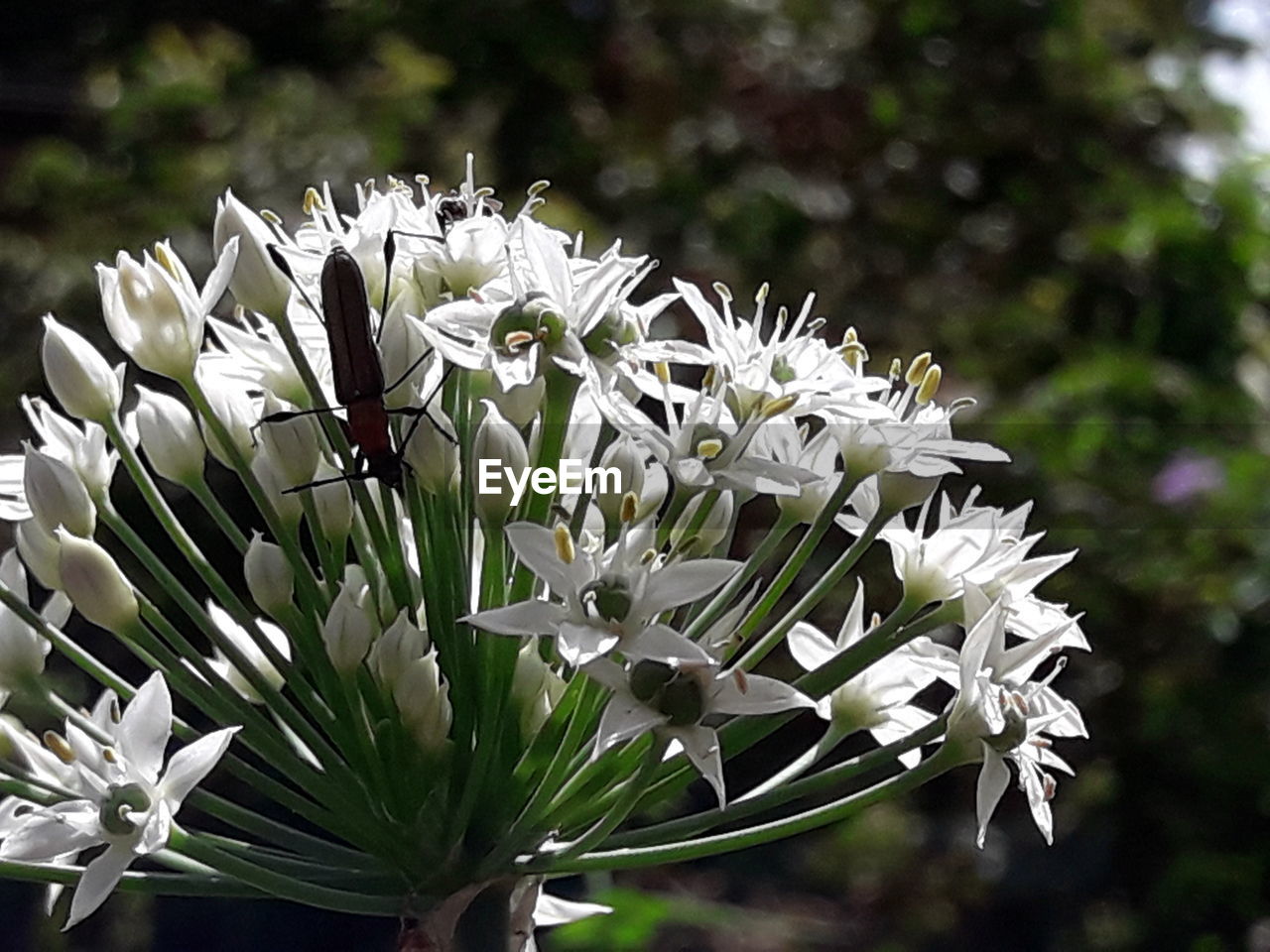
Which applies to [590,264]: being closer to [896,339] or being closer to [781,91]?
[896,339]

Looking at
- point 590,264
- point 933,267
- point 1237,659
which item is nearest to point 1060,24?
point 933,267

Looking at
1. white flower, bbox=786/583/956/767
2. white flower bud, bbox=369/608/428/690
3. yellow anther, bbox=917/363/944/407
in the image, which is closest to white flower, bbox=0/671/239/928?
white flower bud, bbox=369/608/428/690

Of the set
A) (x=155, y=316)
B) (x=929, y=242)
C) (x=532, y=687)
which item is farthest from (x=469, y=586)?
(x=929, y=242)

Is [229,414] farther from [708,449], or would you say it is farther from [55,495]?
[708,449]

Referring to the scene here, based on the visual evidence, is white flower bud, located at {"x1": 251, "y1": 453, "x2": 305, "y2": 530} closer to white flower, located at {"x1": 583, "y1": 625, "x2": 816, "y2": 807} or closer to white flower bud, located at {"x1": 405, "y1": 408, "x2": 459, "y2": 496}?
white flower bud, located at {"x1": 405, "y1": 408, "x2": 459, "y2": 496}

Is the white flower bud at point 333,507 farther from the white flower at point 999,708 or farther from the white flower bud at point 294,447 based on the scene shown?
the white flower at point 999,708

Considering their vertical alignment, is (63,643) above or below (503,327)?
below
